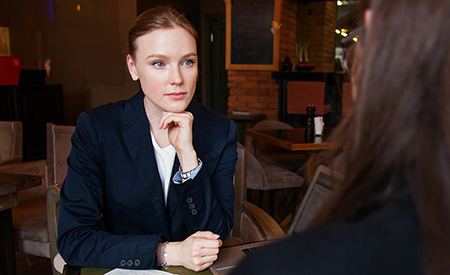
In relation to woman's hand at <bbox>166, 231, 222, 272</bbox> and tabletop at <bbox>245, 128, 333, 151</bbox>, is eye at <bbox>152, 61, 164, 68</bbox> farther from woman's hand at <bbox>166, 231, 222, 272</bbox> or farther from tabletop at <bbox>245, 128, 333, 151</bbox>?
tabletop at <bbox>245, 128, 333, 151</bbox>

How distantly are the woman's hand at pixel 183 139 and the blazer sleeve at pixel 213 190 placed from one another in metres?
0.05

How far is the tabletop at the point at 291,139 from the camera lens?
2.80m

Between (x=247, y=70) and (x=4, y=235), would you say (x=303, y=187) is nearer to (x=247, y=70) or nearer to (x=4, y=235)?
(x=4, y=235)

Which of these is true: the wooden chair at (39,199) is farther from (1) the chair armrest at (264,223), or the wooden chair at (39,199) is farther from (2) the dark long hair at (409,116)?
(2) the dark long hair at (409,116)

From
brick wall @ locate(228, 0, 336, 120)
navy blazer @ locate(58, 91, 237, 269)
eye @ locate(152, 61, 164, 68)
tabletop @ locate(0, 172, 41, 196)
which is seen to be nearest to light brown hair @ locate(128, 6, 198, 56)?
eye @ locate(152, 61, 164, 68)

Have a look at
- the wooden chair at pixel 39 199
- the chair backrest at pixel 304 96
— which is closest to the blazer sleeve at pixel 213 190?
the wooden chair at pixel 39 199

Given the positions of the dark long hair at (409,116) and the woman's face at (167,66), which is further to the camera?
the woman's face at (167,66)

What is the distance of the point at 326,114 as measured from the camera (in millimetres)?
4969

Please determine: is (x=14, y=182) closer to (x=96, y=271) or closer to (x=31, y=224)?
(x=31, y=224)

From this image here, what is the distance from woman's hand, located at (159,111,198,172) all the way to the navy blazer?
51 millimetres

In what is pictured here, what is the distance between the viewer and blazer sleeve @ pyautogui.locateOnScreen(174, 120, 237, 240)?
3.81 feet

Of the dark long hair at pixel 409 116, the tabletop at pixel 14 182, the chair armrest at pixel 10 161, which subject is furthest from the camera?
the chair armrest at pixel 10 161

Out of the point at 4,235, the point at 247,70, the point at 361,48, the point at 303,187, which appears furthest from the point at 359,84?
the point at 247,70

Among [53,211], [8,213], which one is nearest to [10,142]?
[8,213]
